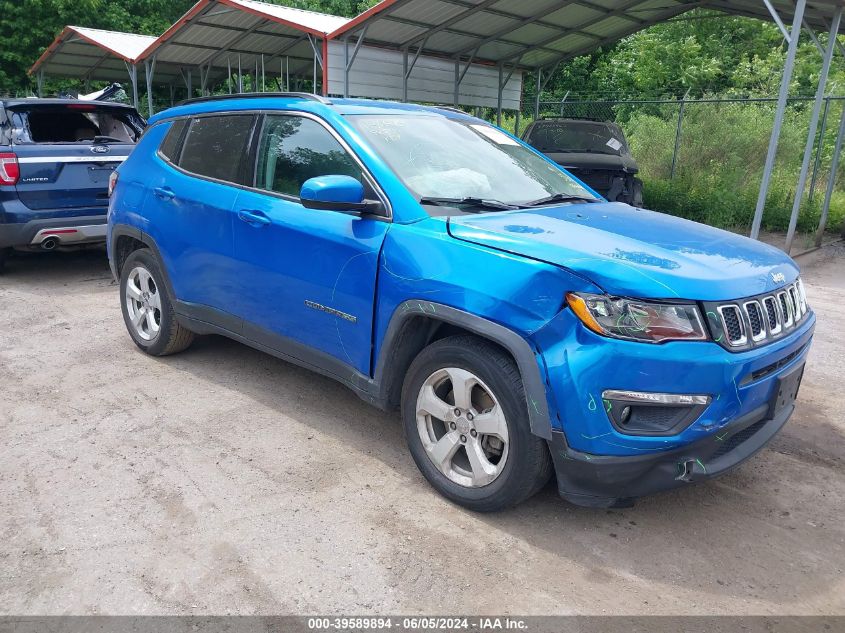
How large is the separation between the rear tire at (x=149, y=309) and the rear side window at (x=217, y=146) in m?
0.79

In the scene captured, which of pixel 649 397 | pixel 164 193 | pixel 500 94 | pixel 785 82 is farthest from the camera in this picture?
pixel 500 94

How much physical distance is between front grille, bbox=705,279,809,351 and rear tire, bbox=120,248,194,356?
356cm

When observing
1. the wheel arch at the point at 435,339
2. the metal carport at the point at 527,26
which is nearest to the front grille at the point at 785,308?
the wheel arch at the point at 435,339

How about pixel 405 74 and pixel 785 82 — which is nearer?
pixel 785 82

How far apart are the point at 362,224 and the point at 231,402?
5.45 ft

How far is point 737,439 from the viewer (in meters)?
2.99

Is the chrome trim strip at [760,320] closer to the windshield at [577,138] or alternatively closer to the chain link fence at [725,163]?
the windshield at [577,138]

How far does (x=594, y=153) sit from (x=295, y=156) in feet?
26.7

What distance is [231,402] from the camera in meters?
4.45

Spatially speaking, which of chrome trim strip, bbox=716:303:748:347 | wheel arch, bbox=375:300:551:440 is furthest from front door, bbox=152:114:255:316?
chrome trim strip, bbox=716:303:748:347

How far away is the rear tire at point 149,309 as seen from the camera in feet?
16.2

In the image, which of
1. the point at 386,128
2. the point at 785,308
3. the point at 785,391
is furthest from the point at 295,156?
the point at 785,391

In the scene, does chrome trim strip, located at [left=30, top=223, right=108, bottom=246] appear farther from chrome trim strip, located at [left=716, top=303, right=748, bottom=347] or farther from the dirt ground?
chrome trim strip, located at [left=716, top=303, right=748, bottom=347]

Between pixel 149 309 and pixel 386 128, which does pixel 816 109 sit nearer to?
pixel 386 128
